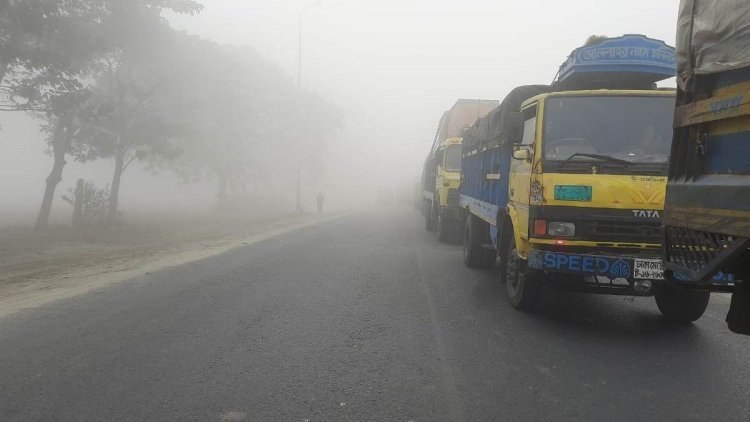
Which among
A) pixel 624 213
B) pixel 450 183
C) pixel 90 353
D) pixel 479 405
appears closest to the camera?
pixel 479 405

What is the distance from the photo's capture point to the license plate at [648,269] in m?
4.83

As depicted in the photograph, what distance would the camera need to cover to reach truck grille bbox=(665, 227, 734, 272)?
2592 millimetres

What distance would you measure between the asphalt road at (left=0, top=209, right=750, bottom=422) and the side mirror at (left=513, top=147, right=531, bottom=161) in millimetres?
1804

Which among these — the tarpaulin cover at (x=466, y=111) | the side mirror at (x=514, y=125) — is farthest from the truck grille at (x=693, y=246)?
the tarpaulin cover at (x=466, y=111)

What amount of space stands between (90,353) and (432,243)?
10.3m

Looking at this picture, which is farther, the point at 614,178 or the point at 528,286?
the point at 528,286

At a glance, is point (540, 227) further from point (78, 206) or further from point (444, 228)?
point (78, 206)

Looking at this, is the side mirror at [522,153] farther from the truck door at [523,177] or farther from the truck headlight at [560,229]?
the truck headlight at [560,229]

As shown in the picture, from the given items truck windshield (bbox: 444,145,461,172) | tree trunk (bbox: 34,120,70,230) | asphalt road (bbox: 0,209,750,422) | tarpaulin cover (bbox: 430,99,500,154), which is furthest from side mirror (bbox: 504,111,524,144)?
tree trunk (bbox: 34,120,70,230)

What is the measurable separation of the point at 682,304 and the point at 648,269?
1.25 m

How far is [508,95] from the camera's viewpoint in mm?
6844

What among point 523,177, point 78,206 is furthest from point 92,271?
point 78,206

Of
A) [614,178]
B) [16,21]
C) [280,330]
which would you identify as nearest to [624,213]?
[614,178]

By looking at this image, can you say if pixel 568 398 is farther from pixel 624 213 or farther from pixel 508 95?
pixel 508 95
